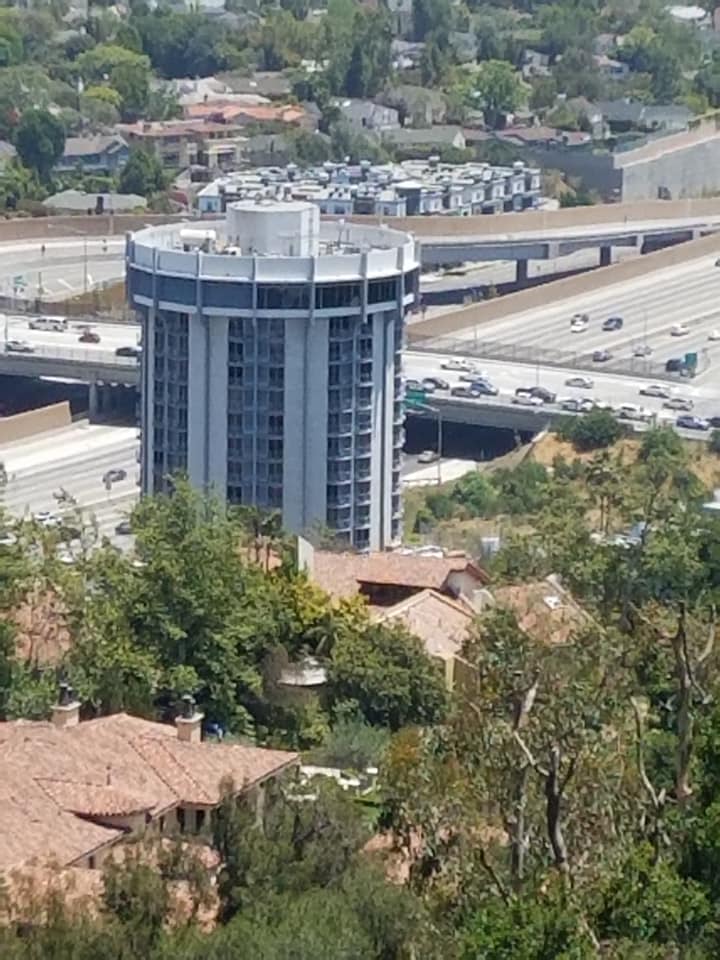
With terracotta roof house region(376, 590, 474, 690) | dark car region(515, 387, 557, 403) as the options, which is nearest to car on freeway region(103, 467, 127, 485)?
dark car region(515, 387, 557, 403)

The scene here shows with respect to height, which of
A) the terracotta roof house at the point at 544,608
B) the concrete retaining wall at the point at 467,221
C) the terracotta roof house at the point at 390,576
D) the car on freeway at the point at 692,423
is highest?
the terracotta roof house at the point at 544,608

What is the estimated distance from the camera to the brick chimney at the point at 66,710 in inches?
1033

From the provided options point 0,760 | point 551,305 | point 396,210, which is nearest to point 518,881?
point 0,760

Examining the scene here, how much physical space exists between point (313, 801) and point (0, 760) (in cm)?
344

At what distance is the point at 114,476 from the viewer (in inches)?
2062

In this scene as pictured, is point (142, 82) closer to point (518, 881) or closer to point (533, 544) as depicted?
point (533, 544)

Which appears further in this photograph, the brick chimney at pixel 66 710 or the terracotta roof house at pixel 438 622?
the terracotta roof house at pixel 438 622

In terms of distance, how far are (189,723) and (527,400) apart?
31.3 metres

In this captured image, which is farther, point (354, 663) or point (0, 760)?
point (354, 663)

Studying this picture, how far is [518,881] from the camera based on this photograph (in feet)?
56.5

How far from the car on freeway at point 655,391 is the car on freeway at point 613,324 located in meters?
7.99

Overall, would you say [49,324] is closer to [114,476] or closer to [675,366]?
[114,476]

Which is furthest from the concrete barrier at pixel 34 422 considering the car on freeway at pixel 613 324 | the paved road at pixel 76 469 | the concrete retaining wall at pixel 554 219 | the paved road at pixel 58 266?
the concrete retaining wall at pixel 554 219

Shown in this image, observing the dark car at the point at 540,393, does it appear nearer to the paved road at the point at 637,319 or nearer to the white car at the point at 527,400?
the white car at the point at 527,400
